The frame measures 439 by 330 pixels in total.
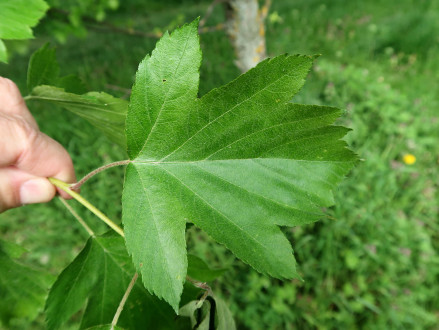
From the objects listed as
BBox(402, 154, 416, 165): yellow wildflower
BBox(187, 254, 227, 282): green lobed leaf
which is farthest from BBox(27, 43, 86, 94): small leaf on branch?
BBox(402, 154, 416, 165): yellow wildflower

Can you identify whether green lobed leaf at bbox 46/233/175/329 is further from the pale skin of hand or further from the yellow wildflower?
the yellow wildflower

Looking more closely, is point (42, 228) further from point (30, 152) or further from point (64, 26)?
point (30, 152)

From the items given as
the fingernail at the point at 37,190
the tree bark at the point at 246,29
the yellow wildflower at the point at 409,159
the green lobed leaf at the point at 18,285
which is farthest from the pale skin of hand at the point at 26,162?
the yellow wildflower at the point at 409,159

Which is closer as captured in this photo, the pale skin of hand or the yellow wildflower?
the pale skin of hand

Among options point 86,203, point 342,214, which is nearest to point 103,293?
point 86,203

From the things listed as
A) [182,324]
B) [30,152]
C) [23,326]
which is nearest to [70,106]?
[30,152]

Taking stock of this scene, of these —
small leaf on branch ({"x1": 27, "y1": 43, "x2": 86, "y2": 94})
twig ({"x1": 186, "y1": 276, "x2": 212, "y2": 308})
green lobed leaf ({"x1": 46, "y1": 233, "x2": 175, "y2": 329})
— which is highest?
small leaf on branch ({"x1": 27, "y1": 43, "x2": 86, "y2": 94})

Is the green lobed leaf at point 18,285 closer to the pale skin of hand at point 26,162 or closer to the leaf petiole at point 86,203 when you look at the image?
the pale skin of hand at point 26,162
